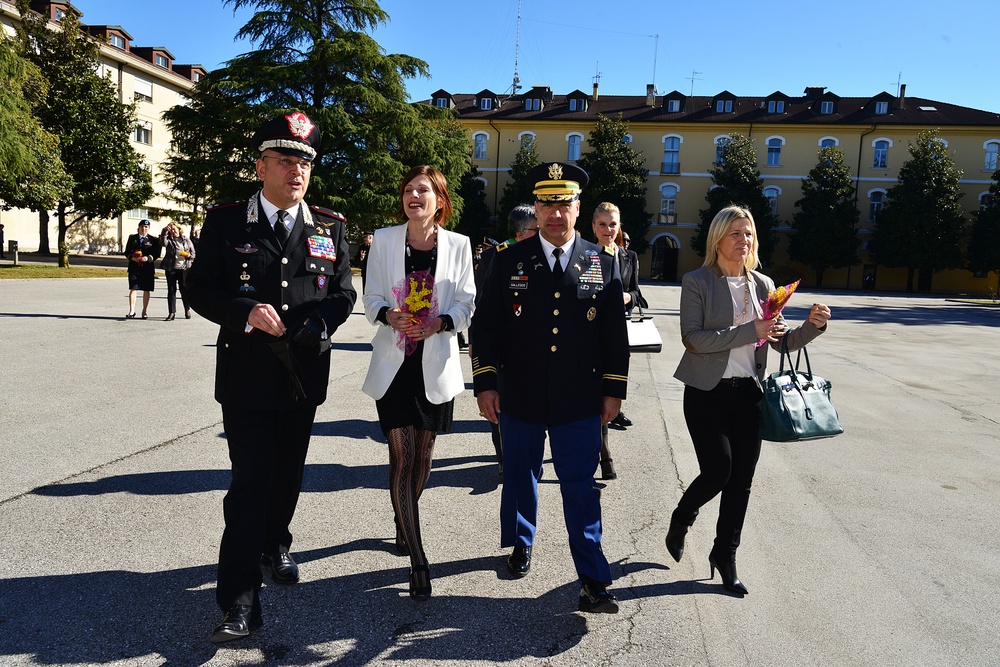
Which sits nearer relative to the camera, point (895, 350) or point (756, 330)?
point (756, 330)

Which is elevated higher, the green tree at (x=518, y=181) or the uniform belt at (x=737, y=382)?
the green tree at (x=518, y=181)

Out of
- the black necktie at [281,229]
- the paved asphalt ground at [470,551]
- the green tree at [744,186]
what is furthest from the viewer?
the green tree at [744,186]

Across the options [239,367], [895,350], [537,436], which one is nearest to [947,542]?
[537,436]

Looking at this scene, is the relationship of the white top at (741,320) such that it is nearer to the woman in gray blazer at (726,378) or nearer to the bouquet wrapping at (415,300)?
the woman in gray blazer at (726,378)

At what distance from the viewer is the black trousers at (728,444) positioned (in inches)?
149

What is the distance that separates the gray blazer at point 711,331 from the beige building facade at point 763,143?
5160 centimetres

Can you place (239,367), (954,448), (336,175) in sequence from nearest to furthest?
(239,367)
(954,448)
(336,175)

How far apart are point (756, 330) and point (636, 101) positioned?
197ft

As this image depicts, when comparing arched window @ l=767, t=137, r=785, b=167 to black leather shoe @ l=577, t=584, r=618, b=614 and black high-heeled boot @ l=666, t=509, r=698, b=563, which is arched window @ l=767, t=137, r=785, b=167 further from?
black leather shoe @ l=577, t=584, r=618, b=614

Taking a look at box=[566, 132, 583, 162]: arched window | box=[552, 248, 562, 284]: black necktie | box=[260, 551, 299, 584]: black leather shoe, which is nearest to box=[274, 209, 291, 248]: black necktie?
box=[552, 248, 562, 284]: black necktie

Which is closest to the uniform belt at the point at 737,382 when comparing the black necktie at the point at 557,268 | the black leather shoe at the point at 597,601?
the black necktie at the point at 557,268

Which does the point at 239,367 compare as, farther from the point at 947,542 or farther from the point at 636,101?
the point at 636,101

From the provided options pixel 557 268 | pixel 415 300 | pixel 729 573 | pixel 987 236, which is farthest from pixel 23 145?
pixel 987 236

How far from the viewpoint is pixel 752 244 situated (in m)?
3.93
